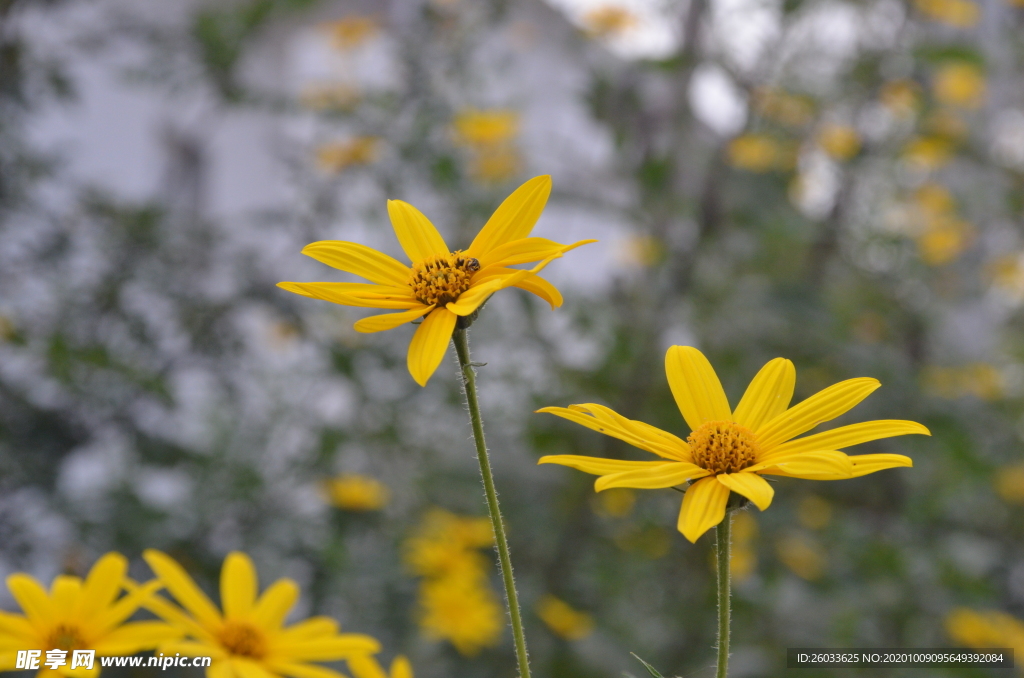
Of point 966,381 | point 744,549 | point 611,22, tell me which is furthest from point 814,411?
point 966,381

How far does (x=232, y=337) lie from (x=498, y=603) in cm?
62

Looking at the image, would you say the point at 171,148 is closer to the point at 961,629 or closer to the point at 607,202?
the point at 607,202

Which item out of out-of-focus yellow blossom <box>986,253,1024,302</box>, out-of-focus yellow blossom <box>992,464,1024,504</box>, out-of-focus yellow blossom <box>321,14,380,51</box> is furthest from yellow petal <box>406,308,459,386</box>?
out-of-focus yellow blossom <box>986,253,1024,302</box>

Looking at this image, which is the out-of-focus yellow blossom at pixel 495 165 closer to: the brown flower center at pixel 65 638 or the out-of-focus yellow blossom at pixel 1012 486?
the out-of-focus yellow blossom at pixel 1012 486

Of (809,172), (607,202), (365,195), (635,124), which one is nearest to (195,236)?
(365,195)

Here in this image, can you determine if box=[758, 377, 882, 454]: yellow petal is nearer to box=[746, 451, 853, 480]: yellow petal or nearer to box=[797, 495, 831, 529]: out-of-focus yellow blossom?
box=[746, 451, 853, 480]: yellow petal

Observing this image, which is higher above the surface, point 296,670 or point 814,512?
point 814,512

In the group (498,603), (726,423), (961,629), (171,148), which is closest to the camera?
(726,423)

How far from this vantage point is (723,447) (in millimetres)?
359

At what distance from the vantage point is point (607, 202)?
→ 1.43 metres

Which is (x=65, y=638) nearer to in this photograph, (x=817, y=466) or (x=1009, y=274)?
(x=817, y=466)

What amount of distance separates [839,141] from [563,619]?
53.5 inches

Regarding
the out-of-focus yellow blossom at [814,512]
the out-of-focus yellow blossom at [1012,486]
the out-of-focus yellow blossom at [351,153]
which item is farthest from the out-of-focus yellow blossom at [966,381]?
the out-of-focus yellow blossom at [351,153]

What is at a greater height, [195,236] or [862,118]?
[862,118]
